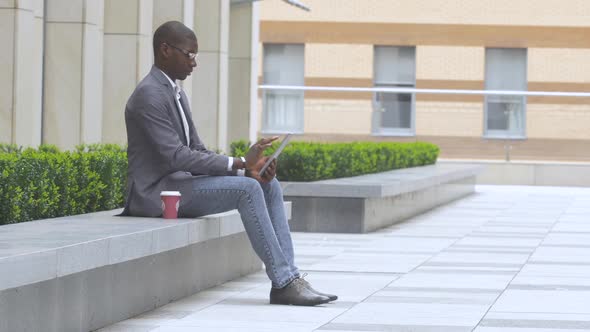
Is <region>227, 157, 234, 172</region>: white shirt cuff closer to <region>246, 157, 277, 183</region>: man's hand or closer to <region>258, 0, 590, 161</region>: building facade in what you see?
<region>246, 157, 277, 183</region>: man's hand

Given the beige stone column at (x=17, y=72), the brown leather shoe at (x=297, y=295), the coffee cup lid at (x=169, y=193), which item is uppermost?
the beige stone column at (x=17, y=72)

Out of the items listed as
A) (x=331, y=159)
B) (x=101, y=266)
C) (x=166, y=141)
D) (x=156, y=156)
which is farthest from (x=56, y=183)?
(x=331, y=159)

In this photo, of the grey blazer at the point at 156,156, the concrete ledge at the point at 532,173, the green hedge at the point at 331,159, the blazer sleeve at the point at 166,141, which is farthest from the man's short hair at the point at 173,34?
the concrete ledge at the point at 532,173

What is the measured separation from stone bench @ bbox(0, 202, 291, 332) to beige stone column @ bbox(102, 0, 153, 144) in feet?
20.1

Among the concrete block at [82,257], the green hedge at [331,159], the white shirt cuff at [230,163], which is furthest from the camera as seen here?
the green hedge at [331,159]

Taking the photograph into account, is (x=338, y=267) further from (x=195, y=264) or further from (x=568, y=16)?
(x=568, y=16)

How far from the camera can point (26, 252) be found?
6.28 metres

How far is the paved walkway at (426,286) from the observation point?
25.9 ft

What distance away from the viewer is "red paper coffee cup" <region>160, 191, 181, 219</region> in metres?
8.50

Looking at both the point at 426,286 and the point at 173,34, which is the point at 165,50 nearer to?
the point at 173,34

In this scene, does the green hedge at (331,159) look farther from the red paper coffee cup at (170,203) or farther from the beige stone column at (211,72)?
the red paper coffee cup at (170,203)

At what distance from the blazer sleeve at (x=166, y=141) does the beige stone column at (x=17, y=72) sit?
4186 mm

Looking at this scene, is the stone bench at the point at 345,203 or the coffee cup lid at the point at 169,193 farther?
the stone bench at the point at 345,203

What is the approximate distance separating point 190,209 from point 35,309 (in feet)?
7.47
